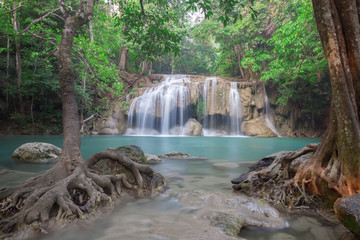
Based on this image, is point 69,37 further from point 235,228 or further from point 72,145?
point 235,228

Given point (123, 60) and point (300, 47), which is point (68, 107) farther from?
point (123, 60)

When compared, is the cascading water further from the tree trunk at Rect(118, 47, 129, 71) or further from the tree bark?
the tree bark

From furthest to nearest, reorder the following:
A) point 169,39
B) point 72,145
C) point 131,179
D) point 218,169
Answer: point 218,169
point 169,39
point 131,179
point 72,145

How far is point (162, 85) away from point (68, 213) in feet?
79.9

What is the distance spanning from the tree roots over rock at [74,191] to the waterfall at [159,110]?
20487mm

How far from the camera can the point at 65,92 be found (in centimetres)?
414

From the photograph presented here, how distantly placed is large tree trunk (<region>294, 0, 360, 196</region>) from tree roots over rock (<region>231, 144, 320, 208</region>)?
0.38 m

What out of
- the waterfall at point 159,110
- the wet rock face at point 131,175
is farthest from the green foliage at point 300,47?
the wet rock face at point 131,175

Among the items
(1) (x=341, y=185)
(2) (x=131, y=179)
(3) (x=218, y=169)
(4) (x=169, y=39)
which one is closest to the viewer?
(1) (x=341, y=185)

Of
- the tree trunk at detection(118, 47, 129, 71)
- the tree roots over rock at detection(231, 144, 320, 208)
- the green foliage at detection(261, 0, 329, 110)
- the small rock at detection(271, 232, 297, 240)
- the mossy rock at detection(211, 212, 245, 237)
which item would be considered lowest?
the small rock at detection(271, 232, 297, 240)

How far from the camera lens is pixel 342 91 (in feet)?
10.7

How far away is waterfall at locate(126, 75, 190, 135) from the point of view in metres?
25.3

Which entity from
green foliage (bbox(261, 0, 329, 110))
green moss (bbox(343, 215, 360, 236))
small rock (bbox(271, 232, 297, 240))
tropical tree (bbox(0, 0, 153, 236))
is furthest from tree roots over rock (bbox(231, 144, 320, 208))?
green foliage (bbox(261, 0, 329, 110))

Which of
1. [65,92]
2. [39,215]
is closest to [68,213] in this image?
[39,215]
